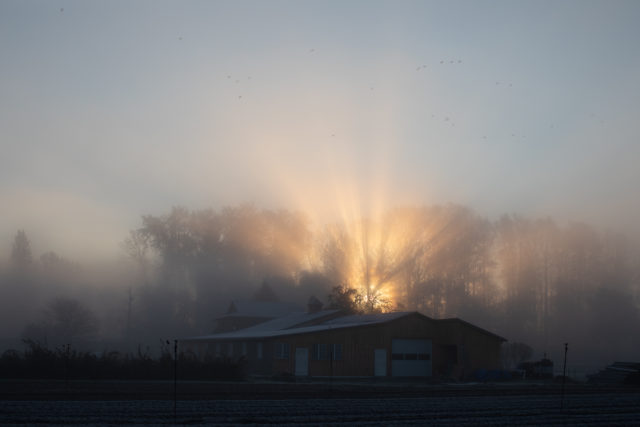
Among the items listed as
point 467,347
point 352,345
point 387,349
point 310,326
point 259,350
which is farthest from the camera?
point 310,326

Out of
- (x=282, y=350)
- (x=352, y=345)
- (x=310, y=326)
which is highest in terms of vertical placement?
(x=310, y=326)

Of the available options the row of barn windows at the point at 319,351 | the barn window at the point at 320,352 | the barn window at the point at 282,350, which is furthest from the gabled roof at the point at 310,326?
the barn window at the point at 320,352

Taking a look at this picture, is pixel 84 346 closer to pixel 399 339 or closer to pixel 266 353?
pixel 266 353

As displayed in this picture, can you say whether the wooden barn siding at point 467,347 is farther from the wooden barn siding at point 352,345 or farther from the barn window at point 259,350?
the barn window at point 259,350

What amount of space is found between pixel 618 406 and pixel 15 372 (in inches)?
1203

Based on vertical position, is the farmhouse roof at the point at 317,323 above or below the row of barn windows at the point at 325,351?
above

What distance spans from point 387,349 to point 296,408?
28.5 metres

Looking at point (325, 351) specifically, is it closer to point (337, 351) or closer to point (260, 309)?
point (337, 351)

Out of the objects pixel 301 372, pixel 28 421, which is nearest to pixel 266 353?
pixel 301 372

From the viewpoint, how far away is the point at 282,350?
5081cm

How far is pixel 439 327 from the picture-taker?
51906mm

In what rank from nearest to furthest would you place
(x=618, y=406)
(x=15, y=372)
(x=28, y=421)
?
→ 1. (x=28, y=421)
2. (x=618, y=406)
3. (x=15, y=372)

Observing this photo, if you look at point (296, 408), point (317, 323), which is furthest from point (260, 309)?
point (296, 408)

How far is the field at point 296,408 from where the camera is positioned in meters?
18.9
